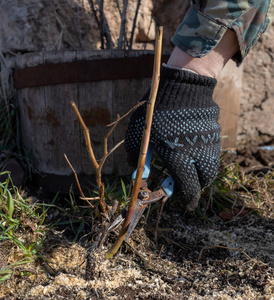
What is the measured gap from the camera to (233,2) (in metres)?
1.20

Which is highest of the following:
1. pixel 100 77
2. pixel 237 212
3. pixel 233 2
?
pixel 233 2

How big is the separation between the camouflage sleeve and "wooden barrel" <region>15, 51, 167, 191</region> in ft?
2.12

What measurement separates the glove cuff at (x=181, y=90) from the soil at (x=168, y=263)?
0.60 metres

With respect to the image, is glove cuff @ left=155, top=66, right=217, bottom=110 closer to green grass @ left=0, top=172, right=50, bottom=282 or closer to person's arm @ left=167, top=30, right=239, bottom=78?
person's arm @ left=167, top=30, right=239, bottom=78

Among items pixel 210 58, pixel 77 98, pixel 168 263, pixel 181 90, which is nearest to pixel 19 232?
pixel 168 263

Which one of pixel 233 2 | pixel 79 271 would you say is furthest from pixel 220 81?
pixel 79 271

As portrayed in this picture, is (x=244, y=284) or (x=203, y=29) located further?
(x=244, y=284)

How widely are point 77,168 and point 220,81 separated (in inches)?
47.7

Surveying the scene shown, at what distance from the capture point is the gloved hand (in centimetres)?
127

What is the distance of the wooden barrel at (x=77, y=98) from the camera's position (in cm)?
189

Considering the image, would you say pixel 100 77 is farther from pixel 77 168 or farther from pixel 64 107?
pixel 77 168

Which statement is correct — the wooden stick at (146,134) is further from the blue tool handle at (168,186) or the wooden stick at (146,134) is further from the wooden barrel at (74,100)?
the wooden barrel at (74,100)

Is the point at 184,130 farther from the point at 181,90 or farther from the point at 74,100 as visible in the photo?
the point at 74,100

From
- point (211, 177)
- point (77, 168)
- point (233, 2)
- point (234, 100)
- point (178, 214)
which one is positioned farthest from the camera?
point (234, 100)
